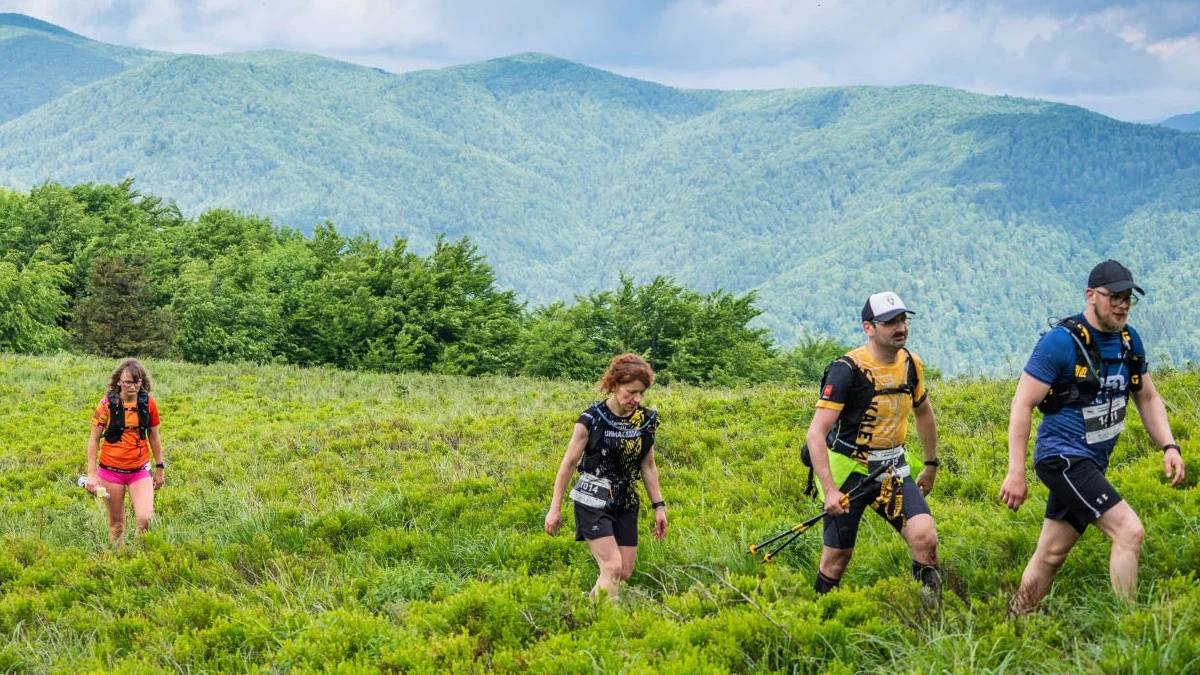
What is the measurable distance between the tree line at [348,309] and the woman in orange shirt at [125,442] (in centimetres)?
3778

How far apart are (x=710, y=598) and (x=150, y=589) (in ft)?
15.1

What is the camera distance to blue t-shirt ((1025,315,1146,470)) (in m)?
4.62

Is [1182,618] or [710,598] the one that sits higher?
[1182,618]

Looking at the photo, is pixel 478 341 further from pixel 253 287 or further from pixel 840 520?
pixel 840 520

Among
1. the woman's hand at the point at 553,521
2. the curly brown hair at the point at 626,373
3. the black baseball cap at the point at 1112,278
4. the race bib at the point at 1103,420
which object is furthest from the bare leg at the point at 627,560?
the black baseball cap at the point at 1112,278

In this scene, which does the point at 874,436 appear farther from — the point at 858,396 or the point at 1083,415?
the point at 1083,415

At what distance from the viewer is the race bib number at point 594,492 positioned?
5.93 m

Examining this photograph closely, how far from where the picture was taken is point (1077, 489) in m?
4.53

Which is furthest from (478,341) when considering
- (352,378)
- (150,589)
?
(150,589)

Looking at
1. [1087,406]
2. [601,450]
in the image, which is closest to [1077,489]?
[1087,406]

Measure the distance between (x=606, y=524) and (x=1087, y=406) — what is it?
9.50 ft

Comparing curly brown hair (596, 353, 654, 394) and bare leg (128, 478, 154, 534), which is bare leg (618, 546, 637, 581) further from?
bare leg (128, 478, 154, 534)

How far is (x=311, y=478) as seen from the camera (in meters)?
11.4

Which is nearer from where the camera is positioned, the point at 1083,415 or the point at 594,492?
the point at 1083,415
